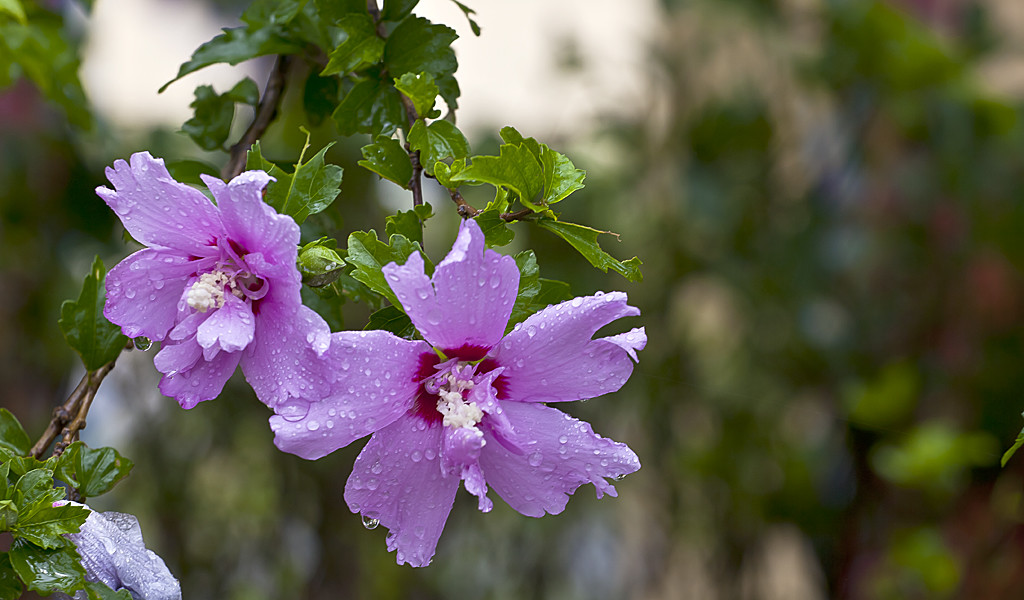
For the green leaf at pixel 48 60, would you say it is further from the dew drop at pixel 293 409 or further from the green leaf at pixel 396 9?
the dew drop at pixel 293 409

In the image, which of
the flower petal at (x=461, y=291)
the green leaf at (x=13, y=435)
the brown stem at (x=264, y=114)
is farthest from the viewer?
the brown stem at (x=264, y=114)

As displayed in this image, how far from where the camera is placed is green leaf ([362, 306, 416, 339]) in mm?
469

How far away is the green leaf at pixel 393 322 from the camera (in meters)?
0.47

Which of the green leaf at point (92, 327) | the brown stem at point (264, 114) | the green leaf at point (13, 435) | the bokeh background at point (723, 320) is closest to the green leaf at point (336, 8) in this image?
the brown stem at point (264, 114)

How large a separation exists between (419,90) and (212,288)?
16cm

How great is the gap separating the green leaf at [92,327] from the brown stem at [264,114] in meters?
0.12

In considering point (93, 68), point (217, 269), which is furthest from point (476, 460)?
point (93, 68)

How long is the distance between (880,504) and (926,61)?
3.36ft

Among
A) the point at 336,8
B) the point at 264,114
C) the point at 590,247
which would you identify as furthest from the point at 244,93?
the point at 590,247

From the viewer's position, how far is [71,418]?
1.71 ft

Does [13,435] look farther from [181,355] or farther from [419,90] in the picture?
[419,90]

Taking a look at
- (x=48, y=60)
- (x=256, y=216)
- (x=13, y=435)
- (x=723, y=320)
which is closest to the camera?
(x=256, y=216)

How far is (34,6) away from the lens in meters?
0.87

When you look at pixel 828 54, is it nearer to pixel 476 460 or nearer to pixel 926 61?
pixel 926 61
